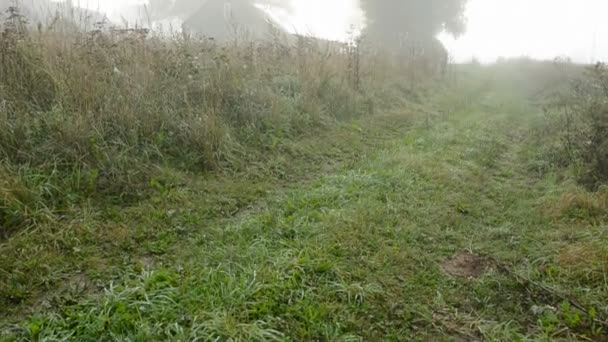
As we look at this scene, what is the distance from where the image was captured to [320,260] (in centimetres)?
306

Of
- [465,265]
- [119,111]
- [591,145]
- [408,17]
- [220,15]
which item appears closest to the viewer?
[465,265]

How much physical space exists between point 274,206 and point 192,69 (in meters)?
2.90

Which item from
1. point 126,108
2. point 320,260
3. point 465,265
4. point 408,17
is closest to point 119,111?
point 126,108

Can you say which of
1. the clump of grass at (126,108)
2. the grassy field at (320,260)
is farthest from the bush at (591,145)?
the clump of grass at (126,108)

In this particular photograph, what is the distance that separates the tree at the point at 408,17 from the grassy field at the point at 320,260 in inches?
714

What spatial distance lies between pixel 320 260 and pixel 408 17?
21.3 meters

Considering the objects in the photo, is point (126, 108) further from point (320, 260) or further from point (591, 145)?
point (591, 145)

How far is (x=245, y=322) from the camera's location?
239 cm

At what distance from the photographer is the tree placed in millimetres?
21469

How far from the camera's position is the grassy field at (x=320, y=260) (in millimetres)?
2447

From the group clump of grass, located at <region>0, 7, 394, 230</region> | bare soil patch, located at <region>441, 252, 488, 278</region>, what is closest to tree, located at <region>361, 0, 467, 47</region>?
clump of grass, located at <region>0, 7, 394, 230</region>

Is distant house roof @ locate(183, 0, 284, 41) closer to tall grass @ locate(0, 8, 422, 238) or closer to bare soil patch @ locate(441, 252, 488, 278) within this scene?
tall grass @ locate(0, 8, 422, 238)

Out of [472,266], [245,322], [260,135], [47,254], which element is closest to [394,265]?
[472,266]

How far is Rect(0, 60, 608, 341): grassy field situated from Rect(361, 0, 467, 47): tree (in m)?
18.1
